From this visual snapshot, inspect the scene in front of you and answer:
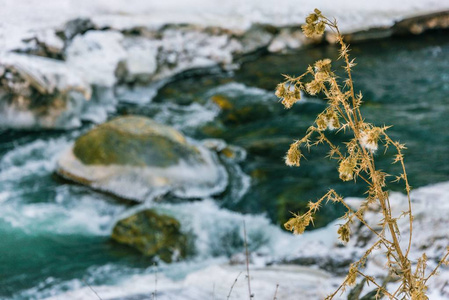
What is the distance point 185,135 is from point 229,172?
1205 millimetres

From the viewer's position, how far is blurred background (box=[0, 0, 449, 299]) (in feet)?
12.9

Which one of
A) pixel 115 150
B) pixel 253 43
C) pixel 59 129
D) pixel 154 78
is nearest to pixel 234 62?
pixel 253 43

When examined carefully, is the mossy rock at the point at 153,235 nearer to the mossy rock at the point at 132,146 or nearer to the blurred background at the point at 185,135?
the blurred background at the point at 185,135

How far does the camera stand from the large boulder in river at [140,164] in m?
5.07

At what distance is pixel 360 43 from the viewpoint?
9.45m

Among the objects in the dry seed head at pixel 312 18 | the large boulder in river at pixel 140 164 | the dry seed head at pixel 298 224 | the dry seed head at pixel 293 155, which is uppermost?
the dry seed head at pixel 312 18

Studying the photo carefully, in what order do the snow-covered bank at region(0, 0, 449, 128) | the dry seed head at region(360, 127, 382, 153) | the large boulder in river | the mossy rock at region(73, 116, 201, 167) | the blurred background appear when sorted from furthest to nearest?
the snow-covered bank at region(0, 0, 449, 128) < the mossy rock at region(73, 116, 201, 167) < the large boulder in river < the blurred background < the dry seed head at region(360, 127, 382, 153)

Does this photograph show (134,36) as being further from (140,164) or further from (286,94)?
(286,94)

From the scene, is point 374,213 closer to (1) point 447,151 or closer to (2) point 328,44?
(1) point 447,151

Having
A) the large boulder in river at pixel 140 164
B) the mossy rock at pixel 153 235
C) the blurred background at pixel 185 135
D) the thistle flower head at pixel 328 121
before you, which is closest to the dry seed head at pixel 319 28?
the thistle flower head at pixel 328 121

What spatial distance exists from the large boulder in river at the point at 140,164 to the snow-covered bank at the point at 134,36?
1.37 meters

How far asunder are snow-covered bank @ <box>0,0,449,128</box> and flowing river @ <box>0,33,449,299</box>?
32 centimetres

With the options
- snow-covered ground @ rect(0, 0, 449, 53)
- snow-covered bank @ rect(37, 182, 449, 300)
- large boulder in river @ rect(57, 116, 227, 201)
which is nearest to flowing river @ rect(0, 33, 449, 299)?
large boulder in river @ rect(57, 116, 227, 201)

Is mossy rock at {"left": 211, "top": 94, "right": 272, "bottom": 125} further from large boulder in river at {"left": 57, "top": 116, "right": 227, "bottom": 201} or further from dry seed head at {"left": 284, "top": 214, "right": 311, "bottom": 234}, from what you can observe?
dry seed head at {"left": 284, "top": 214, "right": 311, "bottom": 234}
